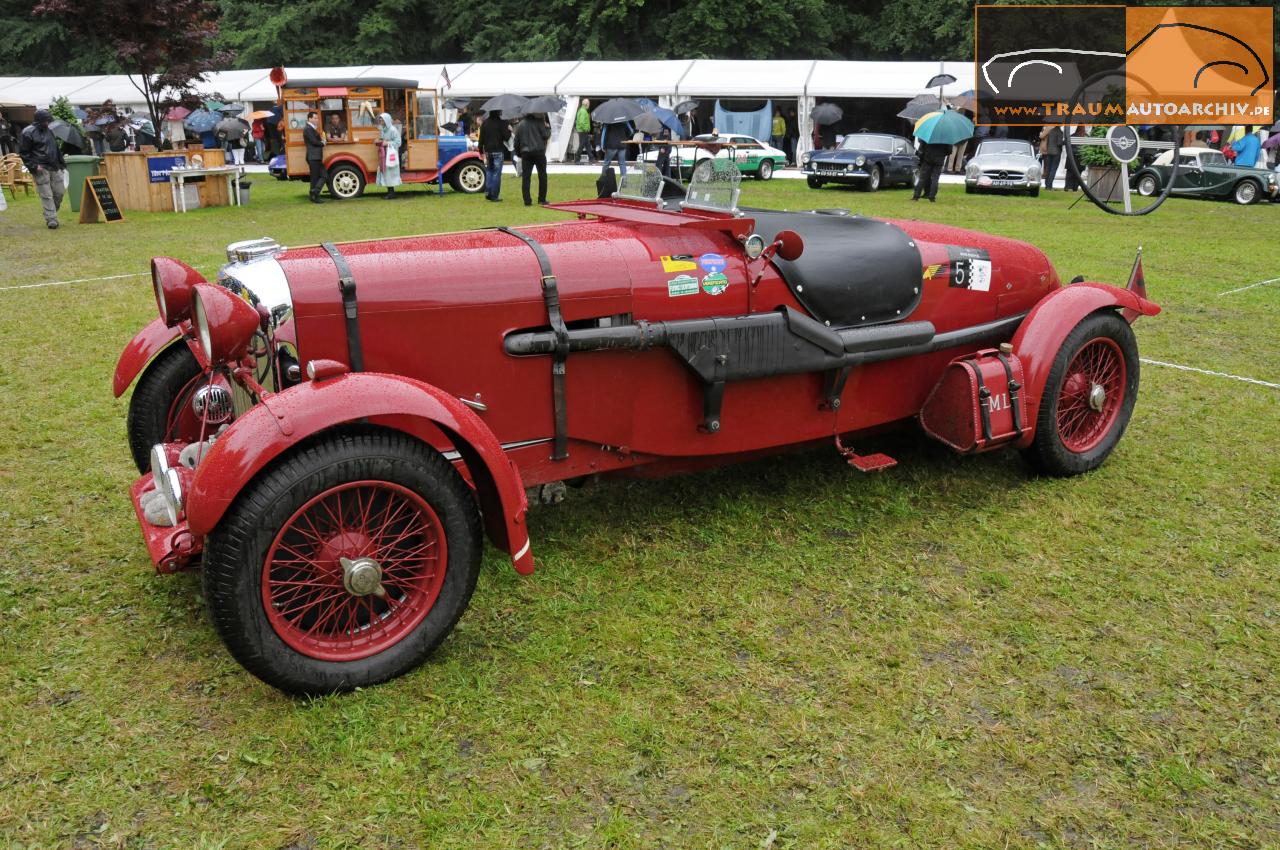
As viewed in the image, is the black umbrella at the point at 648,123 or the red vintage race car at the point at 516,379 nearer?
the red vintage race car at the point at 516,379

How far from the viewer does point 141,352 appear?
12.4ft

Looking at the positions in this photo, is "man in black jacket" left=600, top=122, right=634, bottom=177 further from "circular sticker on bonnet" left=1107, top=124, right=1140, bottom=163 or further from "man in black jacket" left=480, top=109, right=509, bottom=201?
"circular sticker on bonnet" left=1107, top=124, right=1140, bottom=163

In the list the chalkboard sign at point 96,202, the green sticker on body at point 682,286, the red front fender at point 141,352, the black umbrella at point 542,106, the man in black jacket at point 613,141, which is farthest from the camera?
the black umbrella at point 542,106

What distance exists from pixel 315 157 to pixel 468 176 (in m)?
3.15

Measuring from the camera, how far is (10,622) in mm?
3229

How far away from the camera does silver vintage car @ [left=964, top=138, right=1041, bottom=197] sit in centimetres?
1948

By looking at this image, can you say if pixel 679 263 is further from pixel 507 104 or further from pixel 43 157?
pixel 507 104

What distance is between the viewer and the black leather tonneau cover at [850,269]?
3.85 metres

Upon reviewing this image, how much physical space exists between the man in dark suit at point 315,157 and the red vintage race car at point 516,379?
15.0 m

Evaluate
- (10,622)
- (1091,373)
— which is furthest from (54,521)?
(1091,373)

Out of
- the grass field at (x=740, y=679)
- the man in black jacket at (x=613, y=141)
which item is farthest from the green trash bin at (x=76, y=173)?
the grass field at (x=740, y=679)

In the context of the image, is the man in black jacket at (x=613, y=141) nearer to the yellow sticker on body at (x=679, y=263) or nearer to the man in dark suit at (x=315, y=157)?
the man in dark suit at (x=315, y=157)

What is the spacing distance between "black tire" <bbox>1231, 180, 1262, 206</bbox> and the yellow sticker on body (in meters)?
20.1

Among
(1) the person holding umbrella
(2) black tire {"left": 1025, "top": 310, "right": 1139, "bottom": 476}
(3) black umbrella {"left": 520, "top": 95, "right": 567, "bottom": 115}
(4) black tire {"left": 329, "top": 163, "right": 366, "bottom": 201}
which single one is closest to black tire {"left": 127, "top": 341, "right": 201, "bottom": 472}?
(2) black tire {"left": 1025, "top": 310, "right": 1139, "bottom": 476}
